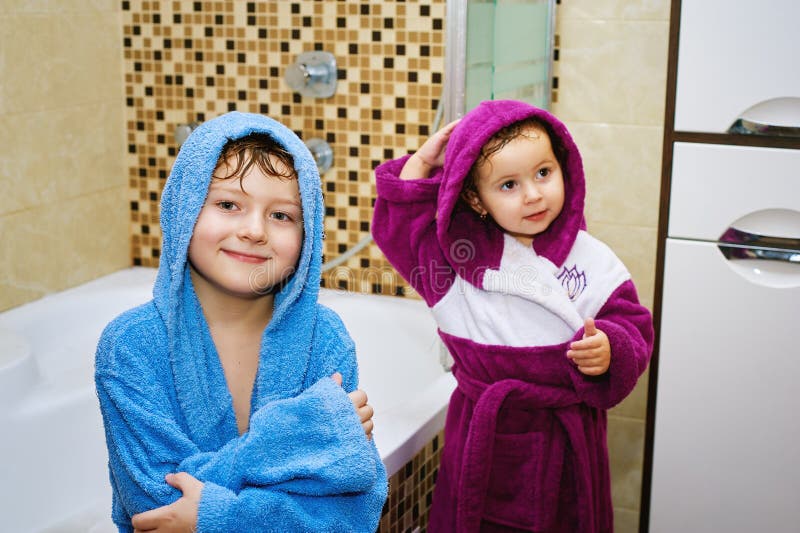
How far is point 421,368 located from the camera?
7.92 feet

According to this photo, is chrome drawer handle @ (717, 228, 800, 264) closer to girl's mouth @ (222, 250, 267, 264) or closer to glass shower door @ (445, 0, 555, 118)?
glass shower door @ (445, 0, 555, 118)

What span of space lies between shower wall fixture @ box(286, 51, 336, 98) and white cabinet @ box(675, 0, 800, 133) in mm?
874

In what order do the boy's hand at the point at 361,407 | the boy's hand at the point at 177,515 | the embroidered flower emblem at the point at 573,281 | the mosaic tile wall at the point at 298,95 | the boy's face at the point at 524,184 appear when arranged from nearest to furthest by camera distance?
the boy's hand at the point at 177,515, the boy's hand at the point at 361,407, the boy's face at the point at 524,184, the embroidered flower emblem at the point at 573,281, the mosaic tile wall at the point at 298,95

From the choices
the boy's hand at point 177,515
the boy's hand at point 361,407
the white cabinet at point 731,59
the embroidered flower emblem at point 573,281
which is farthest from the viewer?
the white cabinet at point 731,59

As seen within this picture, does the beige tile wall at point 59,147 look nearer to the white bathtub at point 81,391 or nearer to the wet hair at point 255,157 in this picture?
the white bathtub at point 81,391

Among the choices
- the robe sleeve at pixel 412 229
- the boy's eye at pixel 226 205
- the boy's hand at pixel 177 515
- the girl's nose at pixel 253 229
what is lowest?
the boy's hand at pixel 177 515

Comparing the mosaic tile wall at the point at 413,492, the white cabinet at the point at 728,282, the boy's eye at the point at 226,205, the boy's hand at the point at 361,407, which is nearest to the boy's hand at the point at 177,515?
the boy's hand at the point at 361,407

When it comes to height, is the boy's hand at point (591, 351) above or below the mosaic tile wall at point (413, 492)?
above

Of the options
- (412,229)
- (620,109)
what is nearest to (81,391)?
(412,229)

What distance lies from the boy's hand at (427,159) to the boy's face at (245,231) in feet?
1.52

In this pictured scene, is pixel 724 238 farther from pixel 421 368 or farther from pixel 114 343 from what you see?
pixel 114 343

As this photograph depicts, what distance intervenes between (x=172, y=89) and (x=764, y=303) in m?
1.54

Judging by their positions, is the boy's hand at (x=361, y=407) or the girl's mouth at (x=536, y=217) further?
the girl's mouth at (x=536, y=217)

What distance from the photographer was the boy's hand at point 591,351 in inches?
59.6
